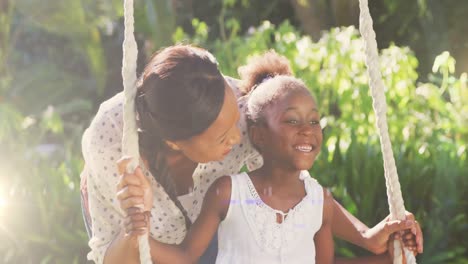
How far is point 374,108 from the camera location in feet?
6.12

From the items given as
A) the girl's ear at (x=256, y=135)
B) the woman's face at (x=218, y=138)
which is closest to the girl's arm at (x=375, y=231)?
the girl's ear at (x=256, y=135)

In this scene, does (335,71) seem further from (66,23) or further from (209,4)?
(209,4)

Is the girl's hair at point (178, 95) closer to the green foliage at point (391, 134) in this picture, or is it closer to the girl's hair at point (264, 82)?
the girl's hair at point (264, 82)

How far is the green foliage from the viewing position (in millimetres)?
3312

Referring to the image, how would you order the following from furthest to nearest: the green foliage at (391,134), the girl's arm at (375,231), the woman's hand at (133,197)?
the green foliage at (391,134) → the girl's arm at (375,231) → the woman's hand at (133,197)

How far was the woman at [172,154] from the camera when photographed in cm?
180

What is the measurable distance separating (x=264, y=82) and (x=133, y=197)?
50 cm

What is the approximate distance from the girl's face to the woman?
0.10m

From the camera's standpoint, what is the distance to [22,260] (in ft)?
11.8

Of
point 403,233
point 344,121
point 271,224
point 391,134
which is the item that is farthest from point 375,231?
point 344,121

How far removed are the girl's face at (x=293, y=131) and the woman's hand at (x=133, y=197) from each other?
36 centimetres

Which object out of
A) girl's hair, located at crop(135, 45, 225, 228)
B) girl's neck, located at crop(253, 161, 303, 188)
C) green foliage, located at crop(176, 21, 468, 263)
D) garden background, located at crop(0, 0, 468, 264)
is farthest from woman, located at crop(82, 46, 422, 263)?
green foliage, located at crop(176, 21, 468, 263)

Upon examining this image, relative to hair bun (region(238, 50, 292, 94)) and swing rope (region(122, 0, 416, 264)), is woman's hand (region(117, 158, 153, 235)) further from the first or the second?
hair bun (region(238, 50, 292, 94))

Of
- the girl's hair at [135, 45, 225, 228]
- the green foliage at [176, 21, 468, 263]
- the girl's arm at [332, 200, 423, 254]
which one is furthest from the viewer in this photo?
the green foliage at [176, 21, 468, 263]
